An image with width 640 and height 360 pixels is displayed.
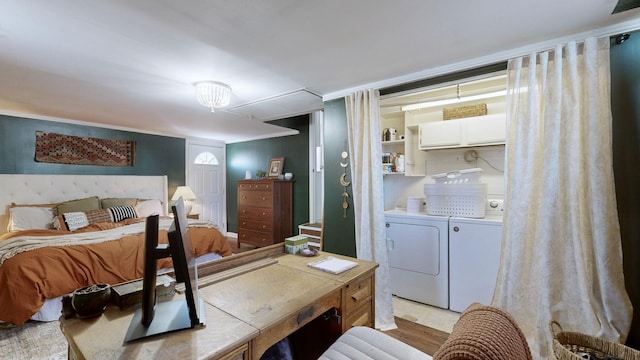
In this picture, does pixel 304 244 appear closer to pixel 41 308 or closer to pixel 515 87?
pixel 515 87

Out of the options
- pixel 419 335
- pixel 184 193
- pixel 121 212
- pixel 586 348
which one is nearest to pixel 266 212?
pixel 184 193

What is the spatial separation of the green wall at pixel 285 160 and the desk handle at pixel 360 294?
3.26 meters

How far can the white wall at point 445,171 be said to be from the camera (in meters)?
2.88

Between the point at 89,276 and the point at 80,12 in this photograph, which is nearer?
the point at 80,12

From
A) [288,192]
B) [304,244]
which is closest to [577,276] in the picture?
[304,244]

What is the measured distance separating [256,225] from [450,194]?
3.43 meters

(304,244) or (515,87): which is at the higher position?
(515,87)

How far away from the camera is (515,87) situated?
6.55 ft

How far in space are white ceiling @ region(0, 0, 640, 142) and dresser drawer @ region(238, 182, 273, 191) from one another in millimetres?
2095

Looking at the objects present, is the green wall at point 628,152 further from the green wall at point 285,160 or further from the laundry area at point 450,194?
the green wall at point 285,160

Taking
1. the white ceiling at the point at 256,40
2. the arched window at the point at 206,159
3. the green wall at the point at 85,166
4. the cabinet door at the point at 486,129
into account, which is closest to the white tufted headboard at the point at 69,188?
the green wall at the point at 85,166

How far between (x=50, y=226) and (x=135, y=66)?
293 cm

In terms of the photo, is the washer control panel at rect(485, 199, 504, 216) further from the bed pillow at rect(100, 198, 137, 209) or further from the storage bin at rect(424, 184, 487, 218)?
the bed pillow at rect(100, 198, 137, 209)

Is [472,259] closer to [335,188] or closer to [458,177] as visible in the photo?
[458,177]
